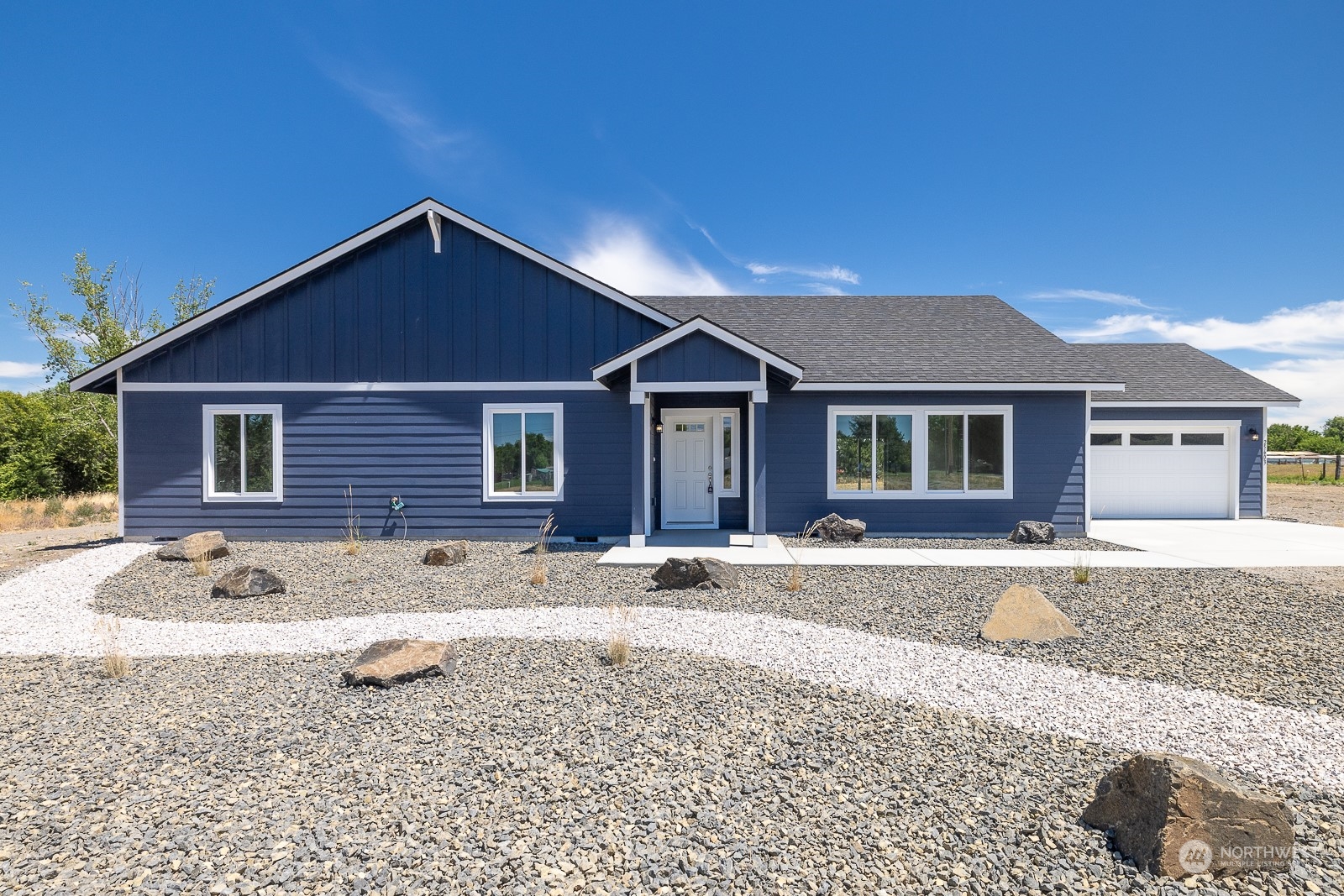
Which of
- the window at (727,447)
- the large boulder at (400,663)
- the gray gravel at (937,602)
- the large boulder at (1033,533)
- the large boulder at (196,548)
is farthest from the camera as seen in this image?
the window at (727,447)

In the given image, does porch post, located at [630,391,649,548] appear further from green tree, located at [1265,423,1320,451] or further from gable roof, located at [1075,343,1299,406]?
green tree, located at [1265,423,1320,451]

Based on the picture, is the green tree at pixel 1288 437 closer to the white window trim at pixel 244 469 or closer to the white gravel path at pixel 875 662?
the white gravel path at pixel 875 662

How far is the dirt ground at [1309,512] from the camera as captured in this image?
755cm

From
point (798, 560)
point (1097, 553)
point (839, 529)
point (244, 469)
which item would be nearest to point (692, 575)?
point (798, 560)

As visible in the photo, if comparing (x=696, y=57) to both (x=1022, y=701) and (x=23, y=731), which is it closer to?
(x=1022, y=701)

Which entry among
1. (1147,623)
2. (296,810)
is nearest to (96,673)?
(296,810)

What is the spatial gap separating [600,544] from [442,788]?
7.58m

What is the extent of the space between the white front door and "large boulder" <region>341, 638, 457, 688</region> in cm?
745

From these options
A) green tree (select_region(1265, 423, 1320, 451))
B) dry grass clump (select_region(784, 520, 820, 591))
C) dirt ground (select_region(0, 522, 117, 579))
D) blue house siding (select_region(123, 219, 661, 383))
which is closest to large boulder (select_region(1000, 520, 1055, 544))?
dry grass clump (select_region(784, 520, 820, 591))

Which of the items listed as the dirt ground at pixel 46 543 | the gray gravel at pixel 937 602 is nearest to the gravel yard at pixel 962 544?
the gray gravel at pixel 937 602

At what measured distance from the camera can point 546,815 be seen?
270 centimetres

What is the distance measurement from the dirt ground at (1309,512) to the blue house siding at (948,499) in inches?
130

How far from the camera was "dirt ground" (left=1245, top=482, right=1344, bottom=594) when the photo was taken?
24.8 feet

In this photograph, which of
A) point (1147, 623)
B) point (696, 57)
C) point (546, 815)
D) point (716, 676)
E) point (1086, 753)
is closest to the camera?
point (546, 815)
